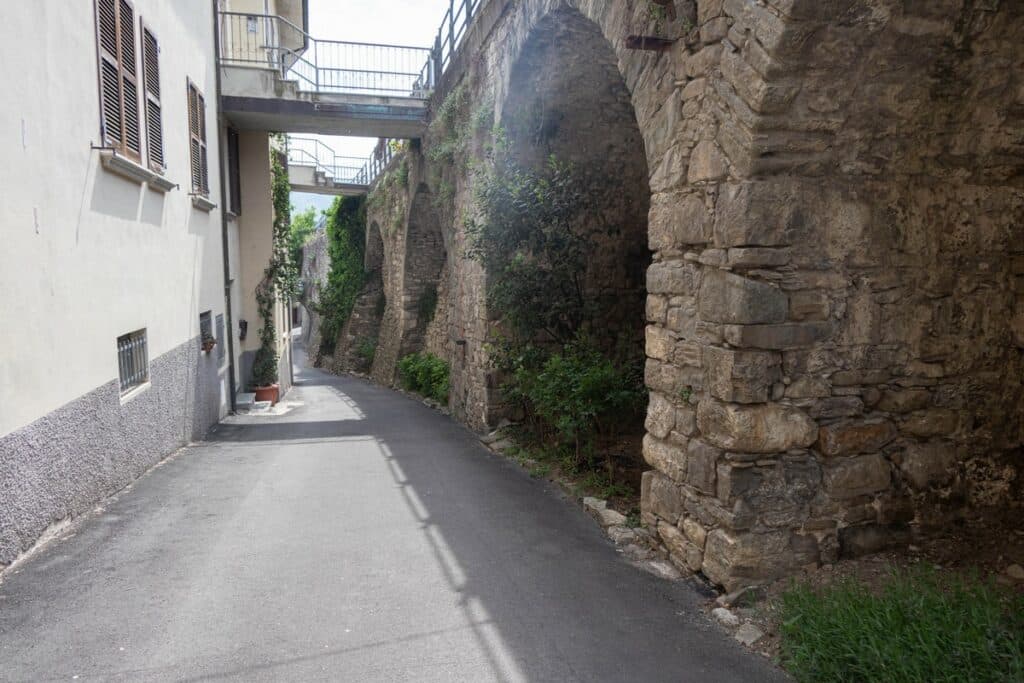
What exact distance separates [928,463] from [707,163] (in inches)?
82.1

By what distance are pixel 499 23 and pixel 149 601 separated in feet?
23.0

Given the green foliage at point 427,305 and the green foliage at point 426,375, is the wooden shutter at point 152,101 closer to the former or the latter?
the green foliage at point 426,375

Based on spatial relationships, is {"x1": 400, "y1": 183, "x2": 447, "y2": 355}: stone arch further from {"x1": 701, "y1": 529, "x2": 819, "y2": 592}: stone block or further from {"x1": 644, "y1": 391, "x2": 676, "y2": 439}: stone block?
{"x1": 701, "y1": 529, "x2": 819, "y2": 592}: stone block

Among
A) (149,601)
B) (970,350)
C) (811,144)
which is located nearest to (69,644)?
(149,601)

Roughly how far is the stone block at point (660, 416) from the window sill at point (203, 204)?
7.19m

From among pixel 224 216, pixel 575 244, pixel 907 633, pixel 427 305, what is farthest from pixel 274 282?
pixel 907 633

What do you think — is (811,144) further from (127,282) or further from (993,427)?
(127,282)

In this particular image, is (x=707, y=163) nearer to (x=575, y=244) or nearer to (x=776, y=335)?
(x=776, y=335)

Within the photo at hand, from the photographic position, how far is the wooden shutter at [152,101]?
736 centimetres

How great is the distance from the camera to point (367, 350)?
72.9 ft

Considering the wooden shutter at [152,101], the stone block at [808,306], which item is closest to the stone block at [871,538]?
the stone block at [808,306]

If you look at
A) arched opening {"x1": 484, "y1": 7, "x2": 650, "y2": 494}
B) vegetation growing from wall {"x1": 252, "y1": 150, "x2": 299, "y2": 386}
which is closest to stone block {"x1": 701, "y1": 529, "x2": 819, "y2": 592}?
arched opening {"x1": 484, "y1": 7, "x2": 650, "y2": 494}

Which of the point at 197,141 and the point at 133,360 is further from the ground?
the point at 197,141

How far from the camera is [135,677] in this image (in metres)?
3.21
